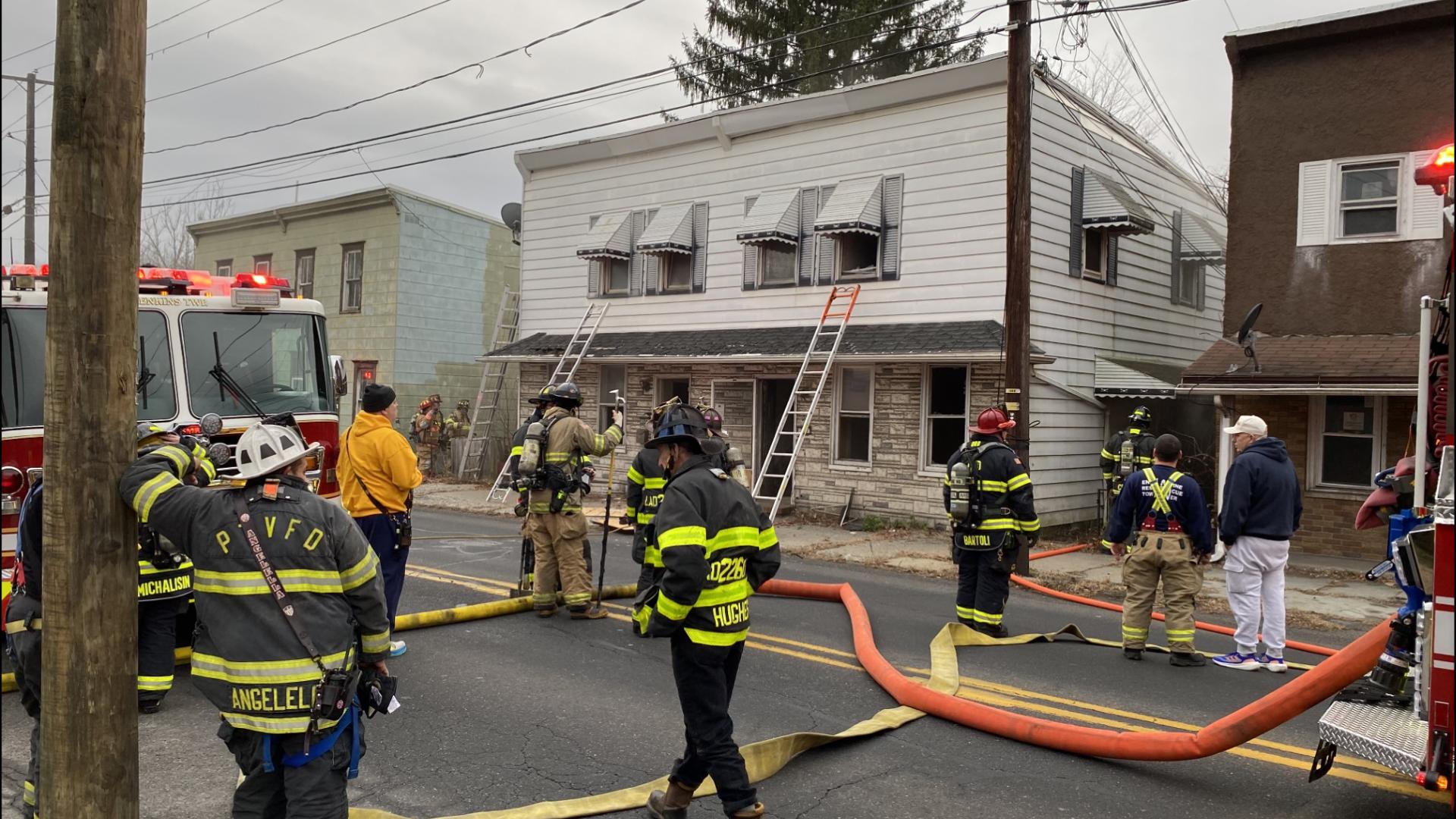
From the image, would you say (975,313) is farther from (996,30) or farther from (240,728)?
(240,728)

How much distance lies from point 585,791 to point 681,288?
45.8 ft

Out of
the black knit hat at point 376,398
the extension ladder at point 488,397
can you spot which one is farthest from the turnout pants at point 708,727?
the extension ladder at point 488,397

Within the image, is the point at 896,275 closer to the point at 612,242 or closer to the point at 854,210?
the point at 854,210

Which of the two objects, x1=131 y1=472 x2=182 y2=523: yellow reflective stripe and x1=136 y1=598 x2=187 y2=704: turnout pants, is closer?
x1=131 y1=472 x2=182 y2=523: yellow reflective stripe

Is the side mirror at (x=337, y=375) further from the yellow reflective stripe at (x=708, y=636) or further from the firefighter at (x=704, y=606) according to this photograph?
the yellow reflective stripe at (x=708, y=636)

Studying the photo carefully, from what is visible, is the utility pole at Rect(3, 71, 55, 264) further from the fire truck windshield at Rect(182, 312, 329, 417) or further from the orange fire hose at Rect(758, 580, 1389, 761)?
the orange fire hose at Rect(758, 580, 1389, 761)

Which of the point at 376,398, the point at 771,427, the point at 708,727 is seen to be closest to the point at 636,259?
the point at 771,427

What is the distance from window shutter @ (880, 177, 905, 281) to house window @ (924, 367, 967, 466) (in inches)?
65.9

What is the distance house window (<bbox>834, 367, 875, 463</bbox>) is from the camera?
15.9 metres

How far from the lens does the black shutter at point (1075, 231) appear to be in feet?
49.6

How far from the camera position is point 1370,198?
12531mm

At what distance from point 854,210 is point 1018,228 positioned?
14.2 feet

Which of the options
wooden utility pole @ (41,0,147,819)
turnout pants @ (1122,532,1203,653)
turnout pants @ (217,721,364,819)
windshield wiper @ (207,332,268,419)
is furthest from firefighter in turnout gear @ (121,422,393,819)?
turnout pants @ (1122,532,1203,653)

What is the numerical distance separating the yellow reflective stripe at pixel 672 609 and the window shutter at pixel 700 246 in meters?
13.7
